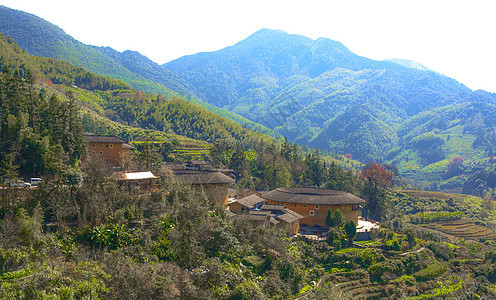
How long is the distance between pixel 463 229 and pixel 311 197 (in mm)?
31059

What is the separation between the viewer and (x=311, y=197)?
42750 millimetres

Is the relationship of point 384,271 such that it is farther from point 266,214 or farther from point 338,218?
point 266,214

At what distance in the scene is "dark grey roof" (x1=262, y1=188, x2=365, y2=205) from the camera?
137 feet

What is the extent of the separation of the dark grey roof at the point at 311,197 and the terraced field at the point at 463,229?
2225cm

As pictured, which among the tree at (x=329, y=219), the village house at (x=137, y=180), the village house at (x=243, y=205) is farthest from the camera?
the tree at (x=329, y=219)

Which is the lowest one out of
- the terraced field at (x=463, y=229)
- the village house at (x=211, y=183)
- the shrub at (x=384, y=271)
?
the terraced field at (x=463, y=229)

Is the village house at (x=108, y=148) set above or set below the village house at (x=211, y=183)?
above

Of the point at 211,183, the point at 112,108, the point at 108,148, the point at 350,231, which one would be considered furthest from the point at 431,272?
the point at 112,108

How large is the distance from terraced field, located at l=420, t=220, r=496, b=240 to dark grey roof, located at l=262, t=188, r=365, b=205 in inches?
876

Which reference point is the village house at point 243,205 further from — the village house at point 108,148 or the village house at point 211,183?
the village house at point 108,148

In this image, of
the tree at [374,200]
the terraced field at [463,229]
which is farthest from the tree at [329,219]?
the terraced field at [463,229]

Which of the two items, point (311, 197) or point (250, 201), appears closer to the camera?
point (250, 201)

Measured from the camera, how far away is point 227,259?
82.9 ft

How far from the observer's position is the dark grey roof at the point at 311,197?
41.8 m
